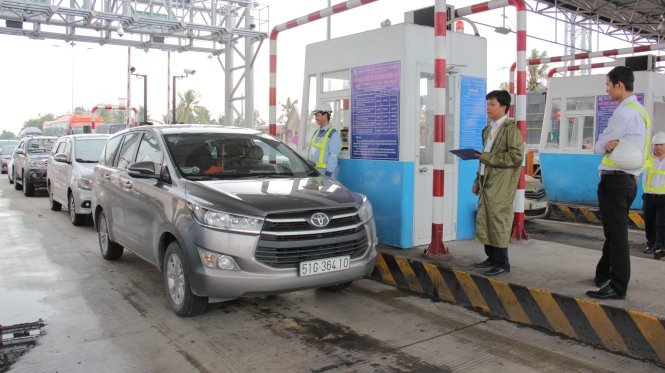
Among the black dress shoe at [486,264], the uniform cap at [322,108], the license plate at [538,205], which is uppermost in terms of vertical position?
the uniform cap at [322,108]

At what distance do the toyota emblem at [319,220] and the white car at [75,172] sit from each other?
614 cm

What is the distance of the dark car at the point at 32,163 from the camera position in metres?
14.3

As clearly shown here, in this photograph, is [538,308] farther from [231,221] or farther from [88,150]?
[88,150]

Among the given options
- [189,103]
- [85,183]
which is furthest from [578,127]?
[189,103]

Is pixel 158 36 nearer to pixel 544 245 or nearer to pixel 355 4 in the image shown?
pixel 355 4

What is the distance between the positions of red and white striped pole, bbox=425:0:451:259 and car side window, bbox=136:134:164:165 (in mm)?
2799

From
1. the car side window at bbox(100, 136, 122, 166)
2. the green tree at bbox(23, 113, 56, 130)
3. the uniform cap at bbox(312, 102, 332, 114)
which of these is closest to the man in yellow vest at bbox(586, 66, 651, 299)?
the uniform cap at bbox(312, 102, 332, 114)

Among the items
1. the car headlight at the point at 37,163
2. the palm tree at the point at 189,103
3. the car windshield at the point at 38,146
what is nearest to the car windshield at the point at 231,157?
the car headlight at the point at 37,163

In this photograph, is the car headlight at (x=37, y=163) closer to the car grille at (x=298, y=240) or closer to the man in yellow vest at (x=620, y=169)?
the car grille at (x=298, y=240)

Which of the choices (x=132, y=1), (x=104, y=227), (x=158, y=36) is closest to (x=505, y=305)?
(x=104, y=227)

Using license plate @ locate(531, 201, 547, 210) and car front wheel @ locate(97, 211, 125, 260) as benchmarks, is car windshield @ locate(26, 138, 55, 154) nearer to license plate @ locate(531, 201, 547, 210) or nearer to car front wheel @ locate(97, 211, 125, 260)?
car front wheel @ locate(97, 211, 125, 260)

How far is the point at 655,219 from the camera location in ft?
22.8

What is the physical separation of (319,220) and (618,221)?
2.39 m

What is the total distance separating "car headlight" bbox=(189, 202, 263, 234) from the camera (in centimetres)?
425
